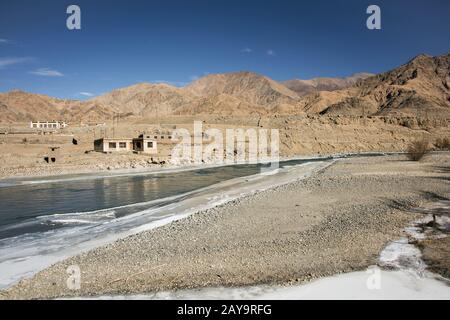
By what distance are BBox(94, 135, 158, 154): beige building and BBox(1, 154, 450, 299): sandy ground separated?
36543 mm

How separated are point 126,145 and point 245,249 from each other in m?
44.0

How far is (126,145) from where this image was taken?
170ft

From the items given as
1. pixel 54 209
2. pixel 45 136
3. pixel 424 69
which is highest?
pixel 424 69

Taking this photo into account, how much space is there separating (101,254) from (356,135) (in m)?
75.3

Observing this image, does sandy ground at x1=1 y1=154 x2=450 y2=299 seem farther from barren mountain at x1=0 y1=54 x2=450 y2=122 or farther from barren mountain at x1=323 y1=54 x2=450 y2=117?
barren mountain at x1=0 y1=54 x2=450 y2=122

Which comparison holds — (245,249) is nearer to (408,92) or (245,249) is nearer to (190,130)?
(190,130)

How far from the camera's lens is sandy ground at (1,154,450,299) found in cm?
851

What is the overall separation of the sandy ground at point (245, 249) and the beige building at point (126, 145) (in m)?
36.5

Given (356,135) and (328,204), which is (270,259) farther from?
(356,135)

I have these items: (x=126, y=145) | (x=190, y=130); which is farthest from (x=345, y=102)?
(x=126, y=145)

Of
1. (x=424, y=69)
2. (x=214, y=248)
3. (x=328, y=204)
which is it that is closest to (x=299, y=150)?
(x=328, y=204)

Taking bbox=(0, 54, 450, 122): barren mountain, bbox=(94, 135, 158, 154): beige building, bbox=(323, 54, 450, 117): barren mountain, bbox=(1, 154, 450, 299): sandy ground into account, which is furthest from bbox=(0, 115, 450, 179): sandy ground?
bbox=(1, 154, 450, 299): sandy ground

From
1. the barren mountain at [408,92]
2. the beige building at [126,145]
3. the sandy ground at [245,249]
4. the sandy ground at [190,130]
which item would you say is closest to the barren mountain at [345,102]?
the barren mountain at [408,92]
